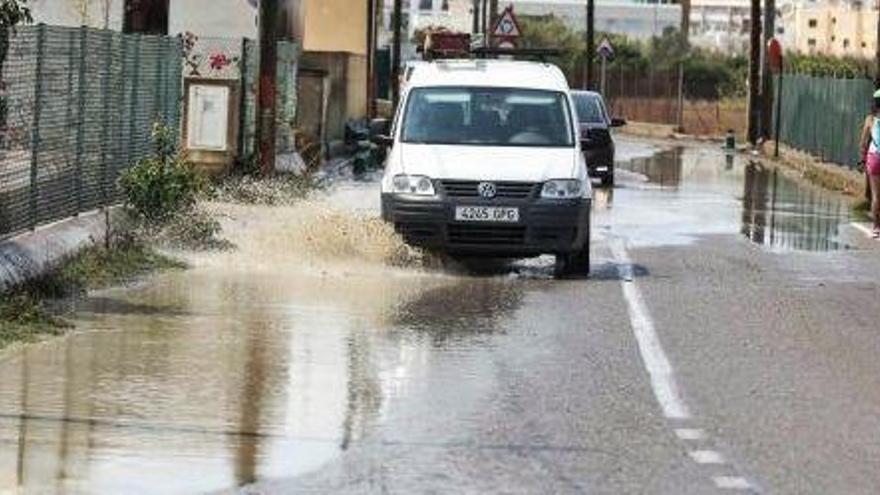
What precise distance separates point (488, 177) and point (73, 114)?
3.83 metres

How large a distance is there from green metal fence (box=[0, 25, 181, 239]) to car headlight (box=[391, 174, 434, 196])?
118 inches

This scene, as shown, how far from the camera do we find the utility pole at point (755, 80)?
55625 millimetres

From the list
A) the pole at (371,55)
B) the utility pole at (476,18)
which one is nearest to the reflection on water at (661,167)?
the pole at (371,55)

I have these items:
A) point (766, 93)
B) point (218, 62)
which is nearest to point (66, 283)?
point (218, 62)

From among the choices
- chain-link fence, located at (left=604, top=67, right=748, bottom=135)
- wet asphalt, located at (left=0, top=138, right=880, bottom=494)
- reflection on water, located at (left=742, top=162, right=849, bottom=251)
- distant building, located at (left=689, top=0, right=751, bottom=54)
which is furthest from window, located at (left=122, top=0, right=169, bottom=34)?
distant building, located at (left=689, top=0, right=751, bottom=54)

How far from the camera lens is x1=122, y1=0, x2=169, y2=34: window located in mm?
29656

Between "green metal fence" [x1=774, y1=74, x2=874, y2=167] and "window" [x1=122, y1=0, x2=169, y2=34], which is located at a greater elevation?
"window" [x1=122, y1=0, x2=169, y2=34]

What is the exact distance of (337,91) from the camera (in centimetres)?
4106

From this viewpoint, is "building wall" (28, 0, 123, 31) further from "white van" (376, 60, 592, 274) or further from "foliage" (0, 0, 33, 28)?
"foliage" (0, 0, 33, 28)

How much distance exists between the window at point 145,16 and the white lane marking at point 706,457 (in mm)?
21354

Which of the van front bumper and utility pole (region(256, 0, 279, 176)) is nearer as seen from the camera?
the van front bumper

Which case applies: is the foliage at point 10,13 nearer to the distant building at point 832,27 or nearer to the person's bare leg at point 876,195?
the person's bare leg at point 876,195

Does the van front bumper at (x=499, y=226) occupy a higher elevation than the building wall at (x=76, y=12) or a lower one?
lower

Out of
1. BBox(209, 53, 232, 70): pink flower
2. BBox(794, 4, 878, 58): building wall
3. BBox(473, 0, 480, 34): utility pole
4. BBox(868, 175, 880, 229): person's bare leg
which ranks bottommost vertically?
BBox(868, 175, 880, 229): person's bare leg
